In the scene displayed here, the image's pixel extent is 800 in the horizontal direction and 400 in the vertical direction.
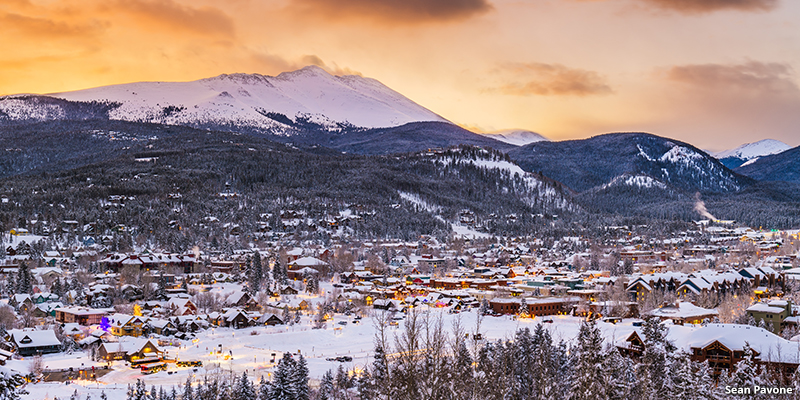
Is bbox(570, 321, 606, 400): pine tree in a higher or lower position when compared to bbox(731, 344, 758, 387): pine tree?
higher

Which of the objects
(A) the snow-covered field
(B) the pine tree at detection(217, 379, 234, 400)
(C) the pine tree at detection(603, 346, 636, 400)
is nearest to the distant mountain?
(A) the snow-covered field

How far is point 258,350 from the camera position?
185ft

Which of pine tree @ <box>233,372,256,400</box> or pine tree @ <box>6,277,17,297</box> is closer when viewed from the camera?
pine tree @ <box>233,372,256,400</box>

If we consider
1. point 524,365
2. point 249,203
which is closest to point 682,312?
point 524,365

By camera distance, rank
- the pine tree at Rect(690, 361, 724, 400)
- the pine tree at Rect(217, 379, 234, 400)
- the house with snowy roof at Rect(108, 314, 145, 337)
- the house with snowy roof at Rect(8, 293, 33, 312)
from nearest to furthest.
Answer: the pine tree at Rect(690, 361, 724, 400), the pine tree at Rect(217, 379, 234, 400), the house with snowy roof at Rect(108, 314, 145, 337), the house with snowy roof at Rect(8, 293, 33, 312)

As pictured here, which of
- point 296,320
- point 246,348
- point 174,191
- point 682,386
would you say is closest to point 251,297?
point 296,320

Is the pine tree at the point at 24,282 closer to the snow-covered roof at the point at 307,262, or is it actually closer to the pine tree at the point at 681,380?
the snow-covered roof at the point at 307,262

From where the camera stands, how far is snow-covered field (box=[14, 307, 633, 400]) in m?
45.8

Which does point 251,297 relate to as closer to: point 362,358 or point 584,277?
point 362,358

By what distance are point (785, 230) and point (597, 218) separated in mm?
40505

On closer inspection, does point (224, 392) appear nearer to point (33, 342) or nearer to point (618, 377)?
point (618, 377)

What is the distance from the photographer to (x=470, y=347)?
53312 millimetres

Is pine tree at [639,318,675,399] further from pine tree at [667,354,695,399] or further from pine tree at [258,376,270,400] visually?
pine tree at [258,376,270,400]

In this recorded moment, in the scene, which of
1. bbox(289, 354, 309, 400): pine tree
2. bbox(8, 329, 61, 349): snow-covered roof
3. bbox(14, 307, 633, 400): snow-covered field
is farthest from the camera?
bbox(8, 329, 61, 349): snow-covered roof
